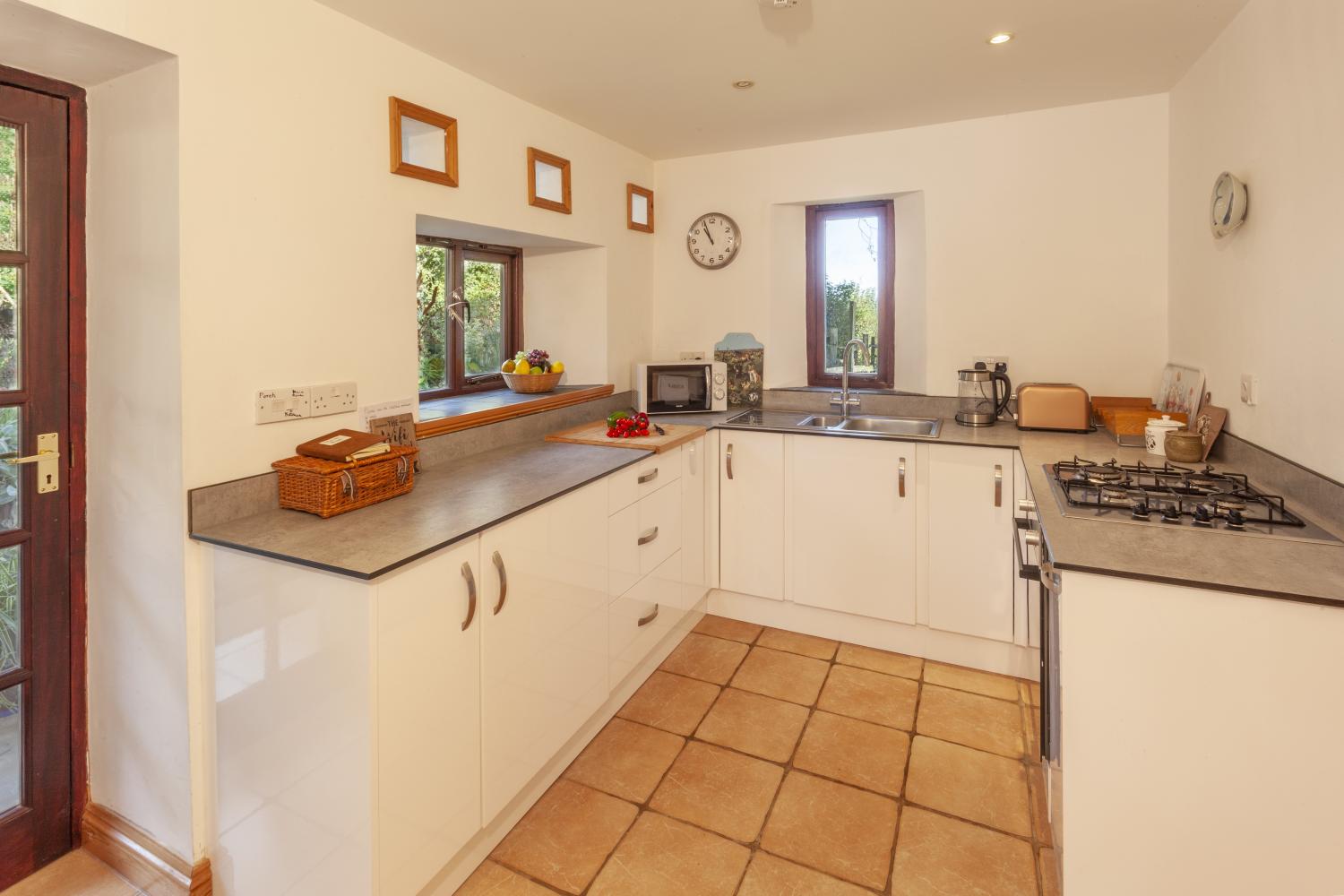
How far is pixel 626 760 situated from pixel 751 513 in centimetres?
126

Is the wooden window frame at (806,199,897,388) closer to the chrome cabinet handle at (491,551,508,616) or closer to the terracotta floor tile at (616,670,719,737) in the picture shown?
the terracotta floor tile at (616,670,719,737)

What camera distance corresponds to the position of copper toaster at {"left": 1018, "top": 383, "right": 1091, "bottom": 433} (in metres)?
2.84

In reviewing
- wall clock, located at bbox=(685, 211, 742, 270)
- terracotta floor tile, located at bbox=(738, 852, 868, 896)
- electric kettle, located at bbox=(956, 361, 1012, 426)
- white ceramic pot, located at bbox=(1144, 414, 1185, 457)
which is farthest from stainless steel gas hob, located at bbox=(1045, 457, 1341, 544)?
wall clock, located at bbox=(685, 211, 742, 270)

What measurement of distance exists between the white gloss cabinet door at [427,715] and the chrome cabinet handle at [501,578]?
6 centimetres

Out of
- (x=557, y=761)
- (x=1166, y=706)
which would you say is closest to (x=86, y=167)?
(x=557, y=761)

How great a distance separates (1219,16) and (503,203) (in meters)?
2.43

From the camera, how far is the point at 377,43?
2.15 metres

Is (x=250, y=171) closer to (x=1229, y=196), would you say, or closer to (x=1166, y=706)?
(x=1166, y=706)

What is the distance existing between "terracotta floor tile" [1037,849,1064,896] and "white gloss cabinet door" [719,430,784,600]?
58.1 inches

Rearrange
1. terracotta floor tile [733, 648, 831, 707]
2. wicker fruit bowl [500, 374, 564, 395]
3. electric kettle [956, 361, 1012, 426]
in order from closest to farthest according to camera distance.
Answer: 1. terracotta floor tile [733, 648, 831, 707]
2. electric kettle [956, 361, 1012, 426]
3. wicker fruit bowl [500, 374, 564, 395]

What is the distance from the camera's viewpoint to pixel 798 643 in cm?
307

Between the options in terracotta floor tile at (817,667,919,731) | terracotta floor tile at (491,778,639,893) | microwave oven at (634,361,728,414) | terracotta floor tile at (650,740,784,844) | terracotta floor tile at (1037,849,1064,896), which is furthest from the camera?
microwave oven at (634,361,728,414)

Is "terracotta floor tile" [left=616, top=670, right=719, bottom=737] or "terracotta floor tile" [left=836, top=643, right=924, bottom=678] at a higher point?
"terracotta floor tile" [left=836, top=643, right=924, bottom=678]

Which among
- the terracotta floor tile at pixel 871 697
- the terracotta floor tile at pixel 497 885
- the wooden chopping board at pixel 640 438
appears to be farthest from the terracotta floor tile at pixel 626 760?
the wooden chopping board at pixel 640 438
